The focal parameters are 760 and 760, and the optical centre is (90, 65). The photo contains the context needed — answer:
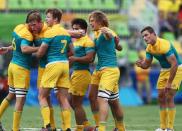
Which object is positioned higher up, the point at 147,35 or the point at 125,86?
the point at 147,35

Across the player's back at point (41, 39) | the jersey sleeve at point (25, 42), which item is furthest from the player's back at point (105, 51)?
the jersey sleeve at point (25, 42)

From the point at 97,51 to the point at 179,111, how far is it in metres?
8.59

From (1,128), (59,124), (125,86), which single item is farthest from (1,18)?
(1,128)

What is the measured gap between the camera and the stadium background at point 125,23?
81.3 ft

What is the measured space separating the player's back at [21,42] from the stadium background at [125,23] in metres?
9.07

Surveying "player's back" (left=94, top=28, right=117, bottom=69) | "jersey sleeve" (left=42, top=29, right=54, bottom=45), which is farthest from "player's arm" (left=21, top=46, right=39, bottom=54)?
"player's back" (left=94, top=28, right=117, bottom=69)

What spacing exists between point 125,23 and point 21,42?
1438 cm

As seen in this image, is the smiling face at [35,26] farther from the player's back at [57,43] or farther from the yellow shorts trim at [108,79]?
the yellow shorts trim at [108,79]

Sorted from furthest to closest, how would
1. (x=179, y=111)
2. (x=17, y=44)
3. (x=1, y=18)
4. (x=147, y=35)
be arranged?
(x=1, y=18) < (x=179, y=111) < (x=147, y=35) < (x=17, y=44)

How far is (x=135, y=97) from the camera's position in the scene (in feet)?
86.3

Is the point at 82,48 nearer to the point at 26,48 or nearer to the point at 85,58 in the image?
the point at 85,58

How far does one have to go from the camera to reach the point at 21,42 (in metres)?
13.7

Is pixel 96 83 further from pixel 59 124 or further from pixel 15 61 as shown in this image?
pixel 59 124

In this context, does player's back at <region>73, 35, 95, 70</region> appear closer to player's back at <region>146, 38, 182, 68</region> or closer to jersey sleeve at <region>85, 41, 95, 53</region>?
jersey sleeve at <region>85, 41, 95, 53</region>
